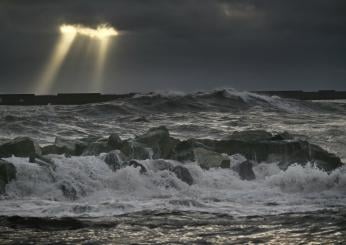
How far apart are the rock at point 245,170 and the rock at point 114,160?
7.38 feet

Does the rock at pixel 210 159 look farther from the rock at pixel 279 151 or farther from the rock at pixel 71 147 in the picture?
the rock at pixel 71 147

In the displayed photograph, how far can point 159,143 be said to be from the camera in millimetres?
13375

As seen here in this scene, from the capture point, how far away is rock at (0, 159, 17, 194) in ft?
32.2

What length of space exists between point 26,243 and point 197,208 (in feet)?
9.47

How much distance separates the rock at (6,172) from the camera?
386 inches

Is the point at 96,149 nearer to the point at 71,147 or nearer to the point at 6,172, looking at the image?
the point at 71,147

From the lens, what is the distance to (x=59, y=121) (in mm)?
23375

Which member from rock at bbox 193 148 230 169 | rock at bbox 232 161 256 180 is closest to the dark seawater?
rock at bbox 232 161 256 180

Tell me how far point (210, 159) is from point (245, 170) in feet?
2.57

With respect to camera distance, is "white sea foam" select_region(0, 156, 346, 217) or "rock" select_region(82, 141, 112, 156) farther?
"rock" select_region(82, 141, 112, 156)

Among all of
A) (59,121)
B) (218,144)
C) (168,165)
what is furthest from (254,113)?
(168,165)

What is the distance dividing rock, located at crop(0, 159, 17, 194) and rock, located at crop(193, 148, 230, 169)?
149 inches

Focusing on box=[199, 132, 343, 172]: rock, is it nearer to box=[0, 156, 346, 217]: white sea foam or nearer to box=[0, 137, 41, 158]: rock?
box=[0, 156, 346, 217]: white sea foam

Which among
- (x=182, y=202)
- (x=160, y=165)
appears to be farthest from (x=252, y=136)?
(x=182, y=202)
